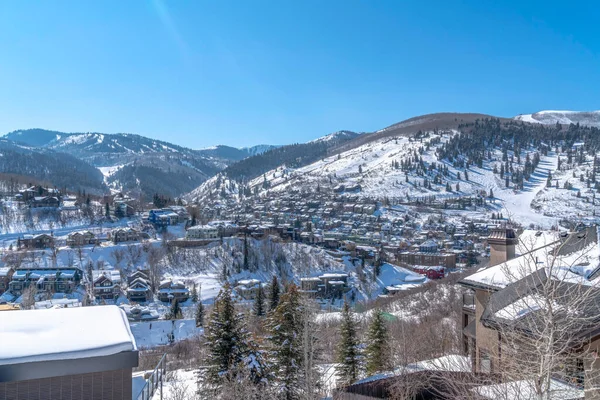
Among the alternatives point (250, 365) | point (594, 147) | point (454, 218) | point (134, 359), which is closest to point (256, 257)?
point (250, 365)

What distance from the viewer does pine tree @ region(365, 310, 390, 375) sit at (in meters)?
18.7

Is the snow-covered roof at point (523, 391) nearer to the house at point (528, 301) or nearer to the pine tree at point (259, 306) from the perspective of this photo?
the house at point (528, 301)

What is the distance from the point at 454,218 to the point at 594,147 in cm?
9206

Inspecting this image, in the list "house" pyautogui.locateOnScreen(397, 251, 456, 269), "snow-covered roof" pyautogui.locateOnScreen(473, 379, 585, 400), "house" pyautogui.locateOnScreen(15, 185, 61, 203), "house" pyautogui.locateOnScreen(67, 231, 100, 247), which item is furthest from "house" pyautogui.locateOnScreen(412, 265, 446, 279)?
"house" pyautogui.locateOnScreen(15, 185, 61, 203)

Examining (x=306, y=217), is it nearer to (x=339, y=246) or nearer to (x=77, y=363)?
(x=339, y=246)

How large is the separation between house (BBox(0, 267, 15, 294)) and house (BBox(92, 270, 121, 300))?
8750mm

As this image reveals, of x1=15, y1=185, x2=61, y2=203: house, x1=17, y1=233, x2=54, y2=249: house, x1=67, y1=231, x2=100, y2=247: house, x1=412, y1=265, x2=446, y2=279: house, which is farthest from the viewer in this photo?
x1=15, y1=185, x2=61, y2=203: house

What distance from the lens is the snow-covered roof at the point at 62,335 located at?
5.84 metres

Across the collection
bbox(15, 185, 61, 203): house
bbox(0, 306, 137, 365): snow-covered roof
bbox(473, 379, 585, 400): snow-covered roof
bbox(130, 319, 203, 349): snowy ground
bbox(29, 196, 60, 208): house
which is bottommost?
bbox(130, 319, 203, 349): snowy ground

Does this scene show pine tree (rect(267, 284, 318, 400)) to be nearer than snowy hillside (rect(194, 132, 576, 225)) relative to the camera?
Yes

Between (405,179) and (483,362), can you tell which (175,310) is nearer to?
(483,362)

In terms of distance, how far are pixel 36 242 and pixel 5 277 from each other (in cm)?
1282

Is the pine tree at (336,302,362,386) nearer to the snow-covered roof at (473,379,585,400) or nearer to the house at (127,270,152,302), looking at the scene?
the snow-covered roof at (473,379,585,400)

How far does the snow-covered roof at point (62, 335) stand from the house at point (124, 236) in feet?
197
